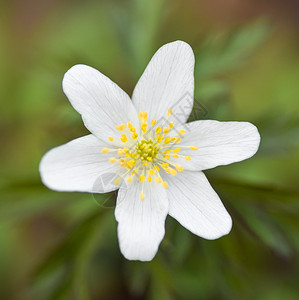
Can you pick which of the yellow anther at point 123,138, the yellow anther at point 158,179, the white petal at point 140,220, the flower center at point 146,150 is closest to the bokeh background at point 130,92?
the white petal at point 140,220

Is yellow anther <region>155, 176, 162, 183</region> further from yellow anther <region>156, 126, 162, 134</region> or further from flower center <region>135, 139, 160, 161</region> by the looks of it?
yellow anther <region>156, 126, 162, 134</region>

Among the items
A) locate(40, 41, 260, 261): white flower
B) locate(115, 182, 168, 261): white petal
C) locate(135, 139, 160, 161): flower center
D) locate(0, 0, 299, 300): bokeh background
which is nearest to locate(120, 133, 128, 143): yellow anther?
locate(40, 41, 260, 261): white flower

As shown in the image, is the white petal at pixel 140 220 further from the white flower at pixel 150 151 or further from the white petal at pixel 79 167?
the white petal at pixel 79 167

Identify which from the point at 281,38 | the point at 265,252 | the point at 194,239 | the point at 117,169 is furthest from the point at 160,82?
the point at 281,38

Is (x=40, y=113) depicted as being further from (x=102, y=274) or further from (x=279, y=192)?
(x=279, y=192)

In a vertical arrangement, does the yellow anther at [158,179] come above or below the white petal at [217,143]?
below

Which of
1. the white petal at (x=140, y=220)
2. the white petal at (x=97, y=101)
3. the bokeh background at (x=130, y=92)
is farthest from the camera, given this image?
the bokeh background at (x=130, y=92)

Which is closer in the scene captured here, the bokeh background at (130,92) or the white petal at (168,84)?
the white petal at (168,84)
